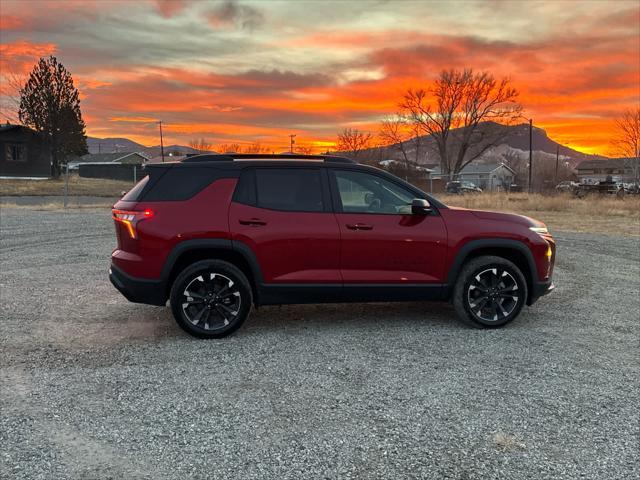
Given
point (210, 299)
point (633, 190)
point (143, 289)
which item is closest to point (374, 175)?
→ point (210, 299)

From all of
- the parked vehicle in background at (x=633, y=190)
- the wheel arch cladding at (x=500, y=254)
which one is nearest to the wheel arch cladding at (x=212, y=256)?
the wheel arch cladding at (x=500, y=254)

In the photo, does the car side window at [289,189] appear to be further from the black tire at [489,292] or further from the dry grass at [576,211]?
the dry grass at [576,211]

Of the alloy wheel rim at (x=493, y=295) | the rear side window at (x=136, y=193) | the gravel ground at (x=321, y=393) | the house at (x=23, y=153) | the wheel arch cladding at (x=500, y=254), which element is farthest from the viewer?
the house at (x=23, y=153)

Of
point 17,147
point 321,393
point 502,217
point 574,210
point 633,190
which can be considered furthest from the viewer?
point 17,147

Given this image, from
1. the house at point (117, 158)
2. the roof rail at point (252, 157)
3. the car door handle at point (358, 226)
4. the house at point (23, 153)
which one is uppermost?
the house at point (117, 158)

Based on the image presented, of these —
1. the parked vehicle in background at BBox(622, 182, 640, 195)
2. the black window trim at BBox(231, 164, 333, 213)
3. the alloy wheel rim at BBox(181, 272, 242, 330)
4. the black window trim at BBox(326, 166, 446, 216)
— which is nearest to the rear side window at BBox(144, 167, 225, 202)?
the black window trim at BBox(231, 164, 333, 213)

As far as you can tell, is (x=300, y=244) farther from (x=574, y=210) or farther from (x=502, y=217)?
(x=574, y=210)

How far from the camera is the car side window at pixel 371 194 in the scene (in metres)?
5.53

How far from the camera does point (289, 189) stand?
5453mm

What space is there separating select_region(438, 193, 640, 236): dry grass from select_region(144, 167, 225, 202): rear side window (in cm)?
1419

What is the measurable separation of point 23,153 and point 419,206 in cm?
4990

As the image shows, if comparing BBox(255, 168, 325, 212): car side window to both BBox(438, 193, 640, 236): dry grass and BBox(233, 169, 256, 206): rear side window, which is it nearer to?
BBox(233, 169, 256, 206): rear side window

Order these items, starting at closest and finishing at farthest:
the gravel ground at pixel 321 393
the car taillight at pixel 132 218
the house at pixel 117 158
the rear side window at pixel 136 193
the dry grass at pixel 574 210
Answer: the gravel ground at pixel 321 393 < the car taillight at pixel 132 218 < the rear side window at pixel 136 193 < the dry grass at pixel 574 210 < the house at pixel 117 158

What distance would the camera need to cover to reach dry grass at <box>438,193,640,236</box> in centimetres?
1728
